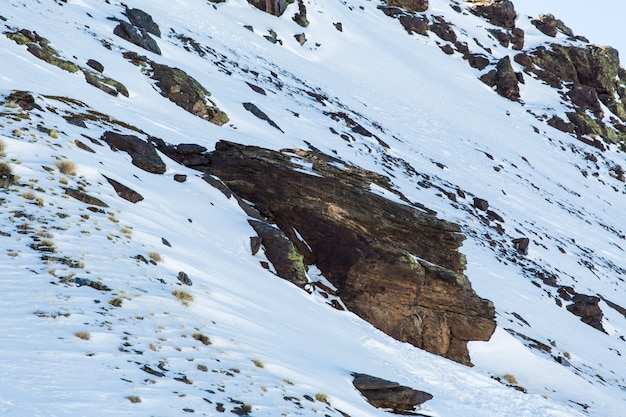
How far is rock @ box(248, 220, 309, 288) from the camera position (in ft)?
46.3

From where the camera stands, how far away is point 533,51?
82562mm

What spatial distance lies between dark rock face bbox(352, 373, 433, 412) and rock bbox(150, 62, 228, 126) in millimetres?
17461

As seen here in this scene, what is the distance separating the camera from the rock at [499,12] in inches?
3531

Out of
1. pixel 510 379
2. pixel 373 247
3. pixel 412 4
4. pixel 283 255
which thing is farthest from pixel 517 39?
pixel 283 255

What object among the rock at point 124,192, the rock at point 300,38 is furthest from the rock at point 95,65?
the rock at point 300,38

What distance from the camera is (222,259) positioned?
12328mm

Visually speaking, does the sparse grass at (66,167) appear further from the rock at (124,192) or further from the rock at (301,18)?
the rock at (301,18)

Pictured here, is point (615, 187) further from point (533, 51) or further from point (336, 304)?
point (336, 304)

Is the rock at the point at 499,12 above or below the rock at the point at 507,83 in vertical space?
above

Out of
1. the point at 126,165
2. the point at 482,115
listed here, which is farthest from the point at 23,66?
the point at 482,115

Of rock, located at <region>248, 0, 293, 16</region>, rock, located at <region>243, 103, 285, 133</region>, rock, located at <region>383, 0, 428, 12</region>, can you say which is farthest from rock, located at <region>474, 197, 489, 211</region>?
rock, located at <region>383, 0, 428, 12</region>

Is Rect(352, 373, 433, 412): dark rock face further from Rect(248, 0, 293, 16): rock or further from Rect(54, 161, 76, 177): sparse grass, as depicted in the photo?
Rect(248, 0, 293, 16): rock

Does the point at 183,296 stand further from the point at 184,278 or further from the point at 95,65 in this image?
the point at 95,65

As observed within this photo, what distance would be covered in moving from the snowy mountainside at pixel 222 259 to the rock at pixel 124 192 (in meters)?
0.27
